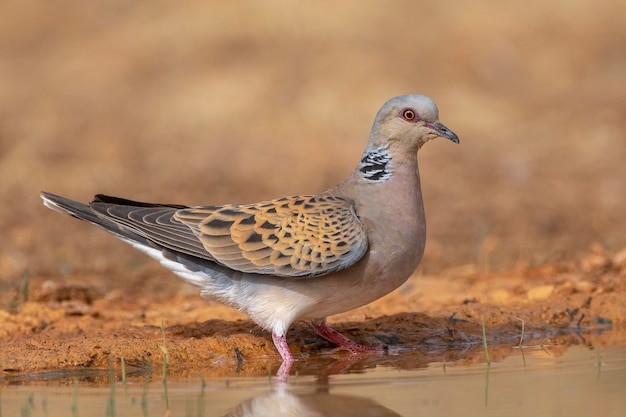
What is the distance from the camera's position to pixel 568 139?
15008mm

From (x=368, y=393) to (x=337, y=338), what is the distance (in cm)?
159

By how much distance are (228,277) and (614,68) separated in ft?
43.5

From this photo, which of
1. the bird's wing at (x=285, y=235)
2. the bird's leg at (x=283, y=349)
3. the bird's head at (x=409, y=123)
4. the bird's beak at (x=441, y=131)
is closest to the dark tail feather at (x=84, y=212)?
the bird's wing at (x=285, y=235)

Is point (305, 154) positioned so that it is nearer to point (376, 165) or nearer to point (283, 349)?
point (376, 165)

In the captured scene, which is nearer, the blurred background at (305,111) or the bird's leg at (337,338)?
the bird's leg at (337,338)

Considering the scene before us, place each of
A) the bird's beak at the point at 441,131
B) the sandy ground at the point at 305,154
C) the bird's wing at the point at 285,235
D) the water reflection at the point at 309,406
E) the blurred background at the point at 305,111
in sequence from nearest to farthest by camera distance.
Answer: the water reflection at the point at 309,406 < the bird's wing at the point at 285,235 < the bird's beak at the point at 441,131 < the sandy ground at the point at 305,154 < the blurred background at the point at 305,111

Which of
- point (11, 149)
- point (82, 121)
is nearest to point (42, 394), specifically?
point (11, 149)

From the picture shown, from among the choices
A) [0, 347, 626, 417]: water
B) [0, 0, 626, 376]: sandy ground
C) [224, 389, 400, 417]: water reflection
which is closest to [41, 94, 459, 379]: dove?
[0, 0, 626, 376]: sandy ground

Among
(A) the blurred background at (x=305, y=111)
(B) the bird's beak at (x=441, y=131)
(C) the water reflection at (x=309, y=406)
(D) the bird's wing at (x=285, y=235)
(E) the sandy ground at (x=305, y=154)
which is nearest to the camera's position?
(C) the water reflection at (x=309, y=406)

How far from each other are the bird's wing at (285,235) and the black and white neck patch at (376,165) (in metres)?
0.22

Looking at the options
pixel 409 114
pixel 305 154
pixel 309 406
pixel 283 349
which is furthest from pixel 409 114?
pixel 305 154

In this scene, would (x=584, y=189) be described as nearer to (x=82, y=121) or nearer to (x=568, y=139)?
(x=568, y=139)

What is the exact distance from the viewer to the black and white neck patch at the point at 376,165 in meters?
6.40

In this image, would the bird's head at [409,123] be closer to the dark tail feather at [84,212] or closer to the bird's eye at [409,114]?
the bird's eye at [409,114]
